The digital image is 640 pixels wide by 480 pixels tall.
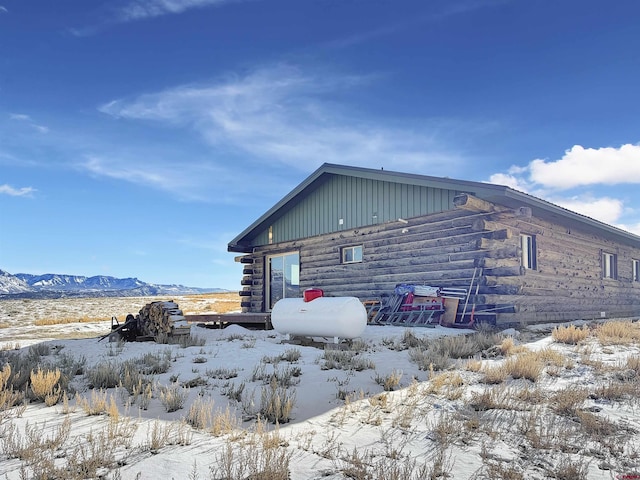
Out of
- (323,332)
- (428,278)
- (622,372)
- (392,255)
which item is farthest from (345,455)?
(392,255)

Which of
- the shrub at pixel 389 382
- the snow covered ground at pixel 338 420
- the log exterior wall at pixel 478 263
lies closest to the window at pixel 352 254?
the log exterior wall at pixel 478 263

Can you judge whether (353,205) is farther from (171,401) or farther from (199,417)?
(199,417)

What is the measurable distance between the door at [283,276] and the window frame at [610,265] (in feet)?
42.9

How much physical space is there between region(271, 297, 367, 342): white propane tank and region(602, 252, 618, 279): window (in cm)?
1481

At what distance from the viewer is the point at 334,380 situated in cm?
640

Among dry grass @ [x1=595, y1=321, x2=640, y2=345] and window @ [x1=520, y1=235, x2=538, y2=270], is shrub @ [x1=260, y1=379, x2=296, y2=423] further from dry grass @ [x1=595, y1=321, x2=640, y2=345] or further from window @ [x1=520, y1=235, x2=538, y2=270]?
window @ [x1=520, y1=235, x2=538, y2=270]

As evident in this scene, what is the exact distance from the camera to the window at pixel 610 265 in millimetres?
19703

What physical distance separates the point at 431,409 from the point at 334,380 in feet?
5.66

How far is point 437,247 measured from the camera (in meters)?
13.8

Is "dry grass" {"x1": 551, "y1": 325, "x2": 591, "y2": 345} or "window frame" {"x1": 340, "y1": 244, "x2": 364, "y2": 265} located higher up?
"window frame" {"x1": 340, "y1": 244, "x2": 364, "y2": 265}

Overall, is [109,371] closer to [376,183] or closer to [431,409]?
[431,409]

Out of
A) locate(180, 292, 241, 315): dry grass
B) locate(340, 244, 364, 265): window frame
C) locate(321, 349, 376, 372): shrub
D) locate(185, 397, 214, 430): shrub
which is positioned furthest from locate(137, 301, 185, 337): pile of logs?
locate(180, 292, 241, 315): dry grass

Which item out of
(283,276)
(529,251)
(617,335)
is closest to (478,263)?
(529,251)

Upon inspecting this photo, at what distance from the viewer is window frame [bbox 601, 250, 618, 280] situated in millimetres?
19641
